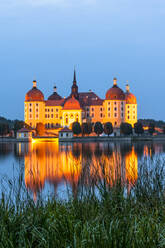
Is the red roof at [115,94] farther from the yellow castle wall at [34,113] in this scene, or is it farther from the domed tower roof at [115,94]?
the yellow castle wall at [34,113]

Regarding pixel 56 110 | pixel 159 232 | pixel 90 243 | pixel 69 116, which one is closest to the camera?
pixel 90 243

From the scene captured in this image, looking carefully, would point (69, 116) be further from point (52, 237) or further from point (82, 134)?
point (52, 237)

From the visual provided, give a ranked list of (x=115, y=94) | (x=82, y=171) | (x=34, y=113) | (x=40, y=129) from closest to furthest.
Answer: (x=82, y=171) → (x=40, y=129) → (x=115, y=94) → (x=34, y=113)

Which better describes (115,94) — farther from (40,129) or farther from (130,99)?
(40,129)

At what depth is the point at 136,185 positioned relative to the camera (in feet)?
23.7

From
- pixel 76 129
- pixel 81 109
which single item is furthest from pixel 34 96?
pixel 76 129

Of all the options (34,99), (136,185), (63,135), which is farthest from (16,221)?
(34,99)

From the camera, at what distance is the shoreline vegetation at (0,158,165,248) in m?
4.57

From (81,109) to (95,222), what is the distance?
7897cm

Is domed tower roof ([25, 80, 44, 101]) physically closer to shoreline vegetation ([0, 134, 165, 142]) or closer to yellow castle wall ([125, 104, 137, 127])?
shoreline vegetation ([0, 134, 165, 142])

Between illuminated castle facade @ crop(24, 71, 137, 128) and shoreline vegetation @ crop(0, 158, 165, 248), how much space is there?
76599mm

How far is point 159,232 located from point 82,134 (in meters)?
70.1

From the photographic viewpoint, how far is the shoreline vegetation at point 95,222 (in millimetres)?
4570

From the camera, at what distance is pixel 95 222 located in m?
5.29
